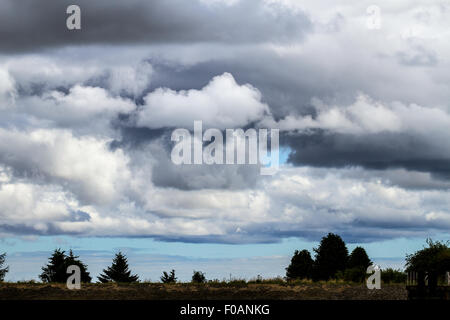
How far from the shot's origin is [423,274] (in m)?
36.0

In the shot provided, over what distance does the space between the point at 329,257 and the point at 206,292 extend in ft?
198

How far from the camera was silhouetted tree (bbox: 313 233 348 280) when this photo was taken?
93.1 m

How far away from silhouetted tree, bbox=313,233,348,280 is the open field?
53.6 m

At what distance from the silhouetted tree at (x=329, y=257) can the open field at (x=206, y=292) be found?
5356cm

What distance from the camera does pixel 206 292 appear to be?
122 feet
